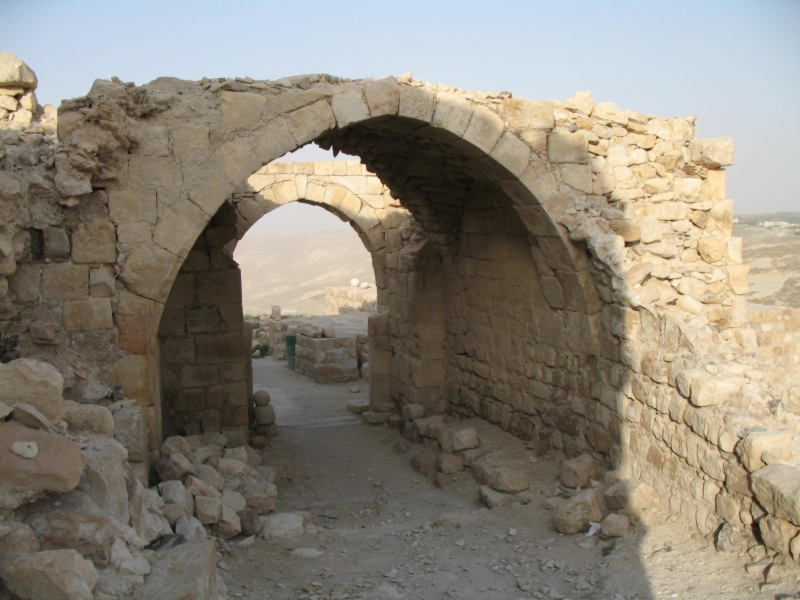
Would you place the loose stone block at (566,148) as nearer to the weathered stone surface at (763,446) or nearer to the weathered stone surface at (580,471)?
the weathered stone surface at (580,471)

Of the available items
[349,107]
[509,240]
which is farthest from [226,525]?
[509,240]

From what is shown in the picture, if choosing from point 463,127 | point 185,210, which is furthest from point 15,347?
point 463,127

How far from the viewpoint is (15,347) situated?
4219mm

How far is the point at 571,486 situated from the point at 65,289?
12.5 feet

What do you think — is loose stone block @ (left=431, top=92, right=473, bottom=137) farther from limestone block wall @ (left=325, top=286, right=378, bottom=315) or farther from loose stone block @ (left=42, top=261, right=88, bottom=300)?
limestone block wall @ (left=325, top=286, right=378, bottom=315)

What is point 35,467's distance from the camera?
8.65 ft

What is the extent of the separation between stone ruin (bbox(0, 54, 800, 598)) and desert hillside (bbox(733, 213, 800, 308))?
8786 millimetres

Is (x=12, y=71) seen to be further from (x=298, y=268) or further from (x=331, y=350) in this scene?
(x=298, y=268)

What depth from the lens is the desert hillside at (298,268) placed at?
3575 centimetres

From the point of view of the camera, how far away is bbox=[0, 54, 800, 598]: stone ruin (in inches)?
133

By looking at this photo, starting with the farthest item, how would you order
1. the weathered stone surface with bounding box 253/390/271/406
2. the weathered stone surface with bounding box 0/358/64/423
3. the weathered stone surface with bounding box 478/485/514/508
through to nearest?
the weathered stone surface with bounding box 253/390/271/406 < the weathered stone surface with bounding box 478/485/514/508 < the weathered stone surface with bounding box 0/358/64/423

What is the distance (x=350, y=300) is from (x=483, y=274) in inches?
397

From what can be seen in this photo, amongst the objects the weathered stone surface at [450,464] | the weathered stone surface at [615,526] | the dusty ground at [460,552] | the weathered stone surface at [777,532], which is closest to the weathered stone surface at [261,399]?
the dusty ground at [460,552]

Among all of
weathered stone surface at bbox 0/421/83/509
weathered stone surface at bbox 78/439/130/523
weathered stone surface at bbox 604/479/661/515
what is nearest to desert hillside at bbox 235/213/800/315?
weathered stone surface at bbox 604/479/661/515
